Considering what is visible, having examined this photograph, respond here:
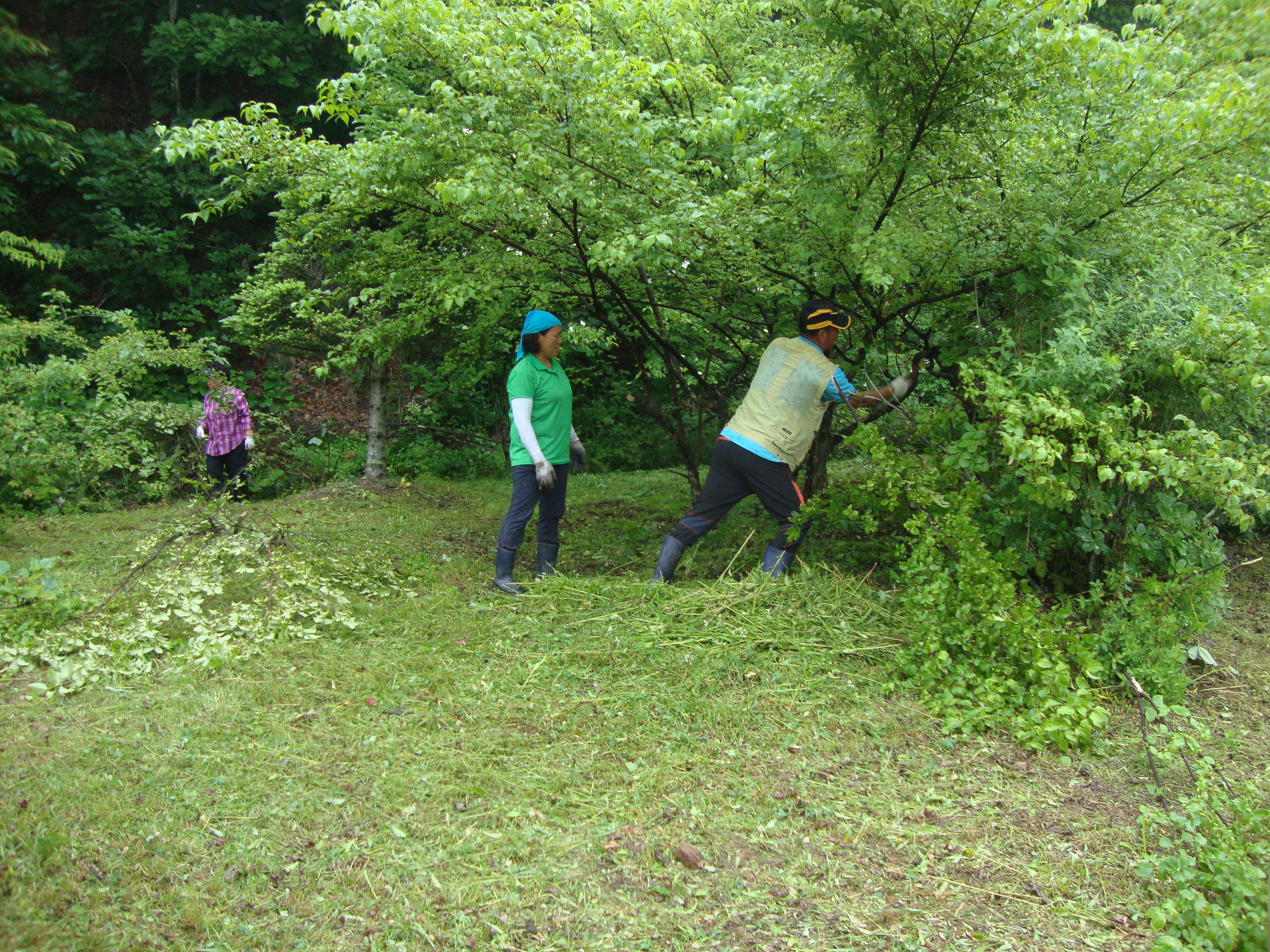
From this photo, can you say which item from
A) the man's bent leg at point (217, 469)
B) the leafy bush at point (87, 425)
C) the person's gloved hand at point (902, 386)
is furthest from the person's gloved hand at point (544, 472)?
the leafy bush at point (87, 425)

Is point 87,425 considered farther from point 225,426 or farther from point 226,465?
point 225,426

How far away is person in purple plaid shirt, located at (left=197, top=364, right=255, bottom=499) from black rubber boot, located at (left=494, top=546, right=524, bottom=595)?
380 centimetres

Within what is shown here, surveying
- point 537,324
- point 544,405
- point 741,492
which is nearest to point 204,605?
point 544,405

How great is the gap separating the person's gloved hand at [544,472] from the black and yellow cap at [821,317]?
163 cm

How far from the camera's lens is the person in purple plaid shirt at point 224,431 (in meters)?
7.71

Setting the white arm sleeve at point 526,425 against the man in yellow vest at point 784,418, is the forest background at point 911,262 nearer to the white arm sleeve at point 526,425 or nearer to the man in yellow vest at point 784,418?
the man in yellow vest at point 784,418

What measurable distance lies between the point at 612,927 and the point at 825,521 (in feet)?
13.5

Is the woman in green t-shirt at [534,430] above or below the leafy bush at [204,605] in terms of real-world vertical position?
above

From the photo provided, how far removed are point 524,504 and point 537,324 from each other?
1.10 metres

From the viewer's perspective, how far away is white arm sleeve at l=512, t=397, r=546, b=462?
493cm

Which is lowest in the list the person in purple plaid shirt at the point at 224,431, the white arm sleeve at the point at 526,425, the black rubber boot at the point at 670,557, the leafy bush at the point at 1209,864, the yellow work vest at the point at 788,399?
the person in purple plaid shirt at the point at 224,431

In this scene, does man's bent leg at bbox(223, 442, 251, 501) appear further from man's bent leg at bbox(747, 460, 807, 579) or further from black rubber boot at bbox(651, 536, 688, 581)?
man's bent leg at bbox(747, 460, 807, 579)

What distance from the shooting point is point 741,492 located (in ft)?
15.7

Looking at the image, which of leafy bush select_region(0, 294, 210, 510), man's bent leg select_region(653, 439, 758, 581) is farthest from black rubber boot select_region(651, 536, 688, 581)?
leafy bush select_region(0, 294, 210, 510)
